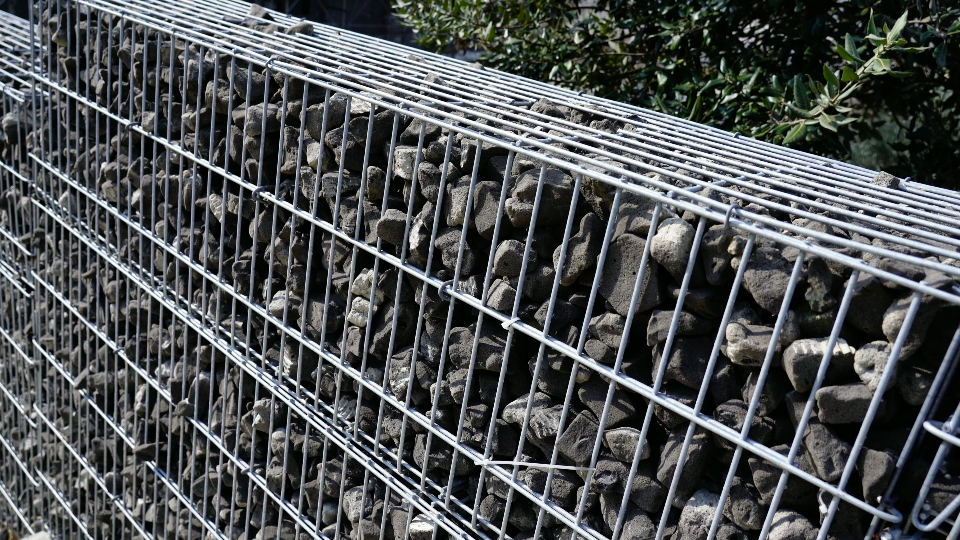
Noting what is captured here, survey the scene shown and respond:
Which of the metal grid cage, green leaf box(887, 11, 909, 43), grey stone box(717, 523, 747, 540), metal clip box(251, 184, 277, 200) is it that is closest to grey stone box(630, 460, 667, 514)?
the metal grid cage

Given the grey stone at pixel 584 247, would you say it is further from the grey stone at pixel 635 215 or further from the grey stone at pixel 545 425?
the grey stone at pixel 545 425

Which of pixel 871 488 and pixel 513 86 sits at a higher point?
pixel 513 86

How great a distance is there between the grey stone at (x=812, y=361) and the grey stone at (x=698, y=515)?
28cm

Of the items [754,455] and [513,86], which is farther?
[513,86]

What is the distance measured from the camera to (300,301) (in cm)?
211

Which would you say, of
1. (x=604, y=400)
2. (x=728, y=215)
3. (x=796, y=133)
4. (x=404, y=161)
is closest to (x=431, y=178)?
(x=404, y=161)

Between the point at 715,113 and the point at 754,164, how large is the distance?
1485mm

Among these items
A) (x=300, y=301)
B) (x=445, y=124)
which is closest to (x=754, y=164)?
(x=445, y=124)

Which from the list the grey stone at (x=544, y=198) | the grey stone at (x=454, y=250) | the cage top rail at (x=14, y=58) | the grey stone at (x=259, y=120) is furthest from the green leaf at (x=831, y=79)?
the cage top rail at (x=14, y=58)

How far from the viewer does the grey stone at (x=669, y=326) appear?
139cm

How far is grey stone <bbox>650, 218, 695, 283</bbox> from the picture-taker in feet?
4.49

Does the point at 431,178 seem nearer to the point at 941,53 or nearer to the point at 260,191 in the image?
the point at 260,191

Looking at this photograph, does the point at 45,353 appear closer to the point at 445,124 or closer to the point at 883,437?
the point at 445,124

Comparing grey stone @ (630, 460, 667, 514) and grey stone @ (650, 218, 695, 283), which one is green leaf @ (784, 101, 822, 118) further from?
grey stone @ (630, 460, 667, 514)
